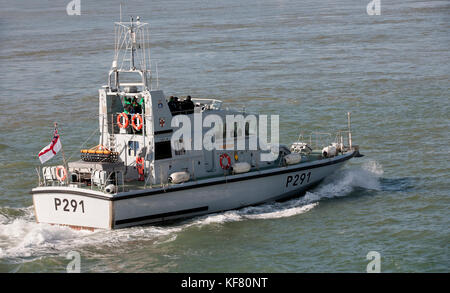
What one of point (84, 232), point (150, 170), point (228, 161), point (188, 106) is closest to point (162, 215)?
point (150, 170)

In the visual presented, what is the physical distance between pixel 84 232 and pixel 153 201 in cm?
237

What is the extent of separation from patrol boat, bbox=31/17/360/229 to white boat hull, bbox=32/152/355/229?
0.03 m

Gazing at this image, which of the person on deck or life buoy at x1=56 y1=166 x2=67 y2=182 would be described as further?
the person on deck

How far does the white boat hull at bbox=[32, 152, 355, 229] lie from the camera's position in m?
23.1

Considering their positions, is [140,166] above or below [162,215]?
above

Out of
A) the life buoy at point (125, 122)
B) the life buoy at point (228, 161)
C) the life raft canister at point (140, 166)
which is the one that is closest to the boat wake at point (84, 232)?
the life buoy at point (228, 161)

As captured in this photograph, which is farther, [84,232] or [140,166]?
[140,166]

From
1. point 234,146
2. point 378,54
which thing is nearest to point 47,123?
point 234,146

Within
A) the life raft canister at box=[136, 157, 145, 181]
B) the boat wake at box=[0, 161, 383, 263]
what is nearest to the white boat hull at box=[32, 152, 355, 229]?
the boat wake at box=[0, 161, 383, 263]

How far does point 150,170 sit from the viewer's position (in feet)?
79.5

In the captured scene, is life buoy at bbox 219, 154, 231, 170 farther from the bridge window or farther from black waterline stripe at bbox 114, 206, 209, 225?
the bridge window

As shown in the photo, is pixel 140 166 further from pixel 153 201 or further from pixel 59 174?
pixel 59 174

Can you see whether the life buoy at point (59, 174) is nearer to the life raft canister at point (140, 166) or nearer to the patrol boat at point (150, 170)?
the patrol boat at point (150, 170)

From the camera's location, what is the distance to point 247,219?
2502 cm
